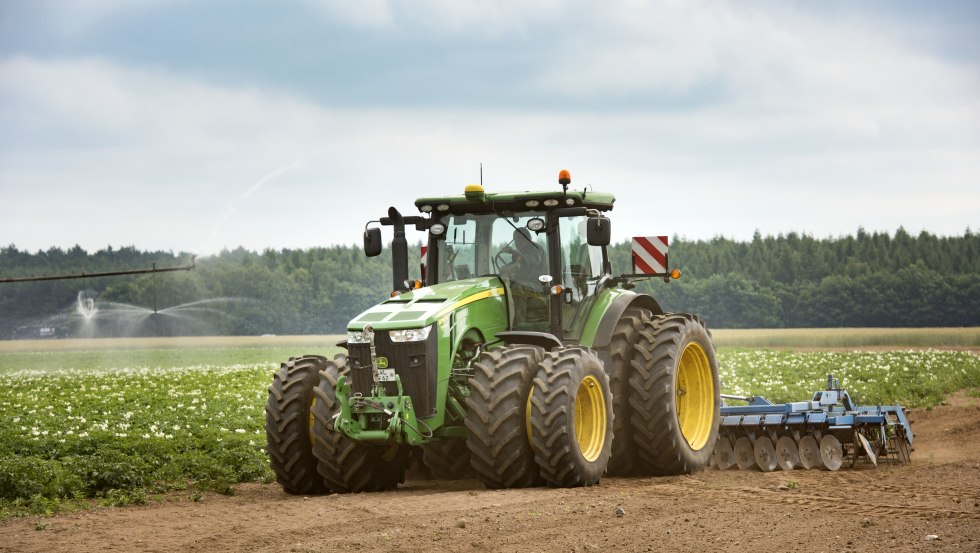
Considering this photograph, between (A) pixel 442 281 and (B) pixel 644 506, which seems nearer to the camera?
(B) pixel 644 506

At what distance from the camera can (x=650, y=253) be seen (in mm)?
15227

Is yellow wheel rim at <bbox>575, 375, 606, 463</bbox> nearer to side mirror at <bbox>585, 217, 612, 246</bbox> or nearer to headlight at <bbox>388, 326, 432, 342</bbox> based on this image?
side mirror at <bbox>585, 217, 612, 246</bbox>

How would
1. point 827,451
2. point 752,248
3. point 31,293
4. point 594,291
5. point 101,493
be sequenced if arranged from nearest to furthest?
point 101,493, point 594,291, point 827,451, point 31,293, point 752,248

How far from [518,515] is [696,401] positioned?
5310 millimetres

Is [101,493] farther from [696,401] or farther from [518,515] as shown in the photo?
[696,401]

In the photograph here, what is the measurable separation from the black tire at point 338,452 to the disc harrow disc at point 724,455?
5.16m

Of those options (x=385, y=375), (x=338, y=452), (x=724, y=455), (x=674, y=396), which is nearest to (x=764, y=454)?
(x=724, y=455)

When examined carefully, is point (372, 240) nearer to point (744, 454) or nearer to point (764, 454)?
point (744, 454)

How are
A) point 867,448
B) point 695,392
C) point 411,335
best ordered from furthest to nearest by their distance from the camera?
1. point 867,448
2. point 695,392
3. point 411,335

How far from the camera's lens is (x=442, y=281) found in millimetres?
13680

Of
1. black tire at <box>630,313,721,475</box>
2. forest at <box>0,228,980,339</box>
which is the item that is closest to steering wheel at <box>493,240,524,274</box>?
black tire at <box>630,313,721,475</box>

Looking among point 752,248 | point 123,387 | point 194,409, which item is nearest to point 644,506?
point 194,409

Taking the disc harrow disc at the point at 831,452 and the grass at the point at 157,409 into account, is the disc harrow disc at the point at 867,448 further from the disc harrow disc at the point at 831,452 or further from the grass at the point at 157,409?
the grass at the point at 157,409

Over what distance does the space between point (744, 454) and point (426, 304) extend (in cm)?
570
